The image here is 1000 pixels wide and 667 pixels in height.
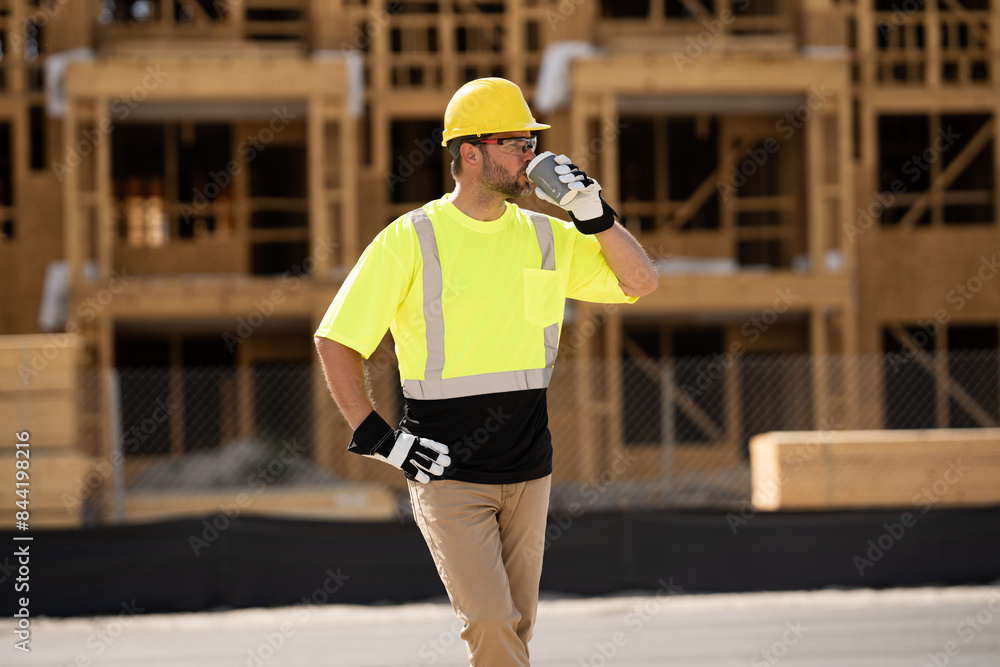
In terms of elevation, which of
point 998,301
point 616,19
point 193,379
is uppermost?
point 616,19

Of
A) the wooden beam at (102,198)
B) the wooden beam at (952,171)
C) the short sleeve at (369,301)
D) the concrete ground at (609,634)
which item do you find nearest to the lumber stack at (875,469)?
the concrete ground at (609,634)

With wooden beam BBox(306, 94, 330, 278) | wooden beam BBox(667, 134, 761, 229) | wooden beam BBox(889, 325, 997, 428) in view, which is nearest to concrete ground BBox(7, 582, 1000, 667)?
wooden beam BBox(306, 94, 330, 278)

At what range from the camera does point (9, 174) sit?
19922mm

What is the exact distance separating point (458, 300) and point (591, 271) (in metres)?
0.53

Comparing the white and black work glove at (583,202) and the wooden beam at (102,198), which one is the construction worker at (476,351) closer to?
the white and black work glove at (583,202)

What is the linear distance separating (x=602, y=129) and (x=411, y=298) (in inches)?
602

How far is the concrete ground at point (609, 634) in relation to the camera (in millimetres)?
6805

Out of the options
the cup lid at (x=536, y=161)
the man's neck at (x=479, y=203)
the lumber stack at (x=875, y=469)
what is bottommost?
the lumber stack at (x=875, y=469)

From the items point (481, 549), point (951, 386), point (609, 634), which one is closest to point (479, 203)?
point (481, 549)

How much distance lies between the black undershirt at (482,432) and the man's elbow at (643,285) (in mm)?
486

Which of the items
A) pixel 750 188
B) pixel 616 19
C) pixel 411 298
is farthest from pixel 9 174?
pixel 411 298

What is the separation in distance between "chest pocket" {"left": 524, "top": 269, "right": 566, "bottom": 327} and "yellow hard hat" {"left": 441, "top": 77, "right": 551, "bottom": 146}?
44cm

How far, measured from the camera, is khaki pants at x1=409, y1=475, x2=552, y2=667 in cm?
333

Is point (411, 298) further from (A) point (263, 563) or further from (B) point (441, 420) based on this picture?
(A) point (263, 563)
